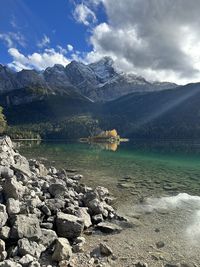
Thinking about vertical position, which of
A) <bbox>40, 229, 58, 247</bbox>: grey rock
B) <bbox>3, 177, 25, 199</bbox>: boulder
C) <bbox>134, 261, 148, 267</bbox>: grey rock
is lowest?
<bbox>134, 261, 148, 267</bbox>: grey rock

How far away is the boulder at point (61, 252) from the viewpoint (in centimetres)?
2037

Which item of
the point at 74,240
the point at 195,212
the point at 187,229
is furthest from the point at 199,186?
the point at 74,240

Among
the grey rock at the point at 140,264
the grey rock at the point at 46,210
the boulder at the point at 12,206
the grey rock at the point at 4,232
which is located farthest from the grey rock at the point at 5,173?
the grey rock at the point at 140,264

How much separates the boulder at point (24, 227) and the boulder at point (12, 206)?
3.03 feet

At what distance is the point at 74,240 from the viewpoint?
962 inches

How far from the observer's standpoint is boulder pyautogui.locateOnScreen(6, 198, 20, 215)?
79.8ft

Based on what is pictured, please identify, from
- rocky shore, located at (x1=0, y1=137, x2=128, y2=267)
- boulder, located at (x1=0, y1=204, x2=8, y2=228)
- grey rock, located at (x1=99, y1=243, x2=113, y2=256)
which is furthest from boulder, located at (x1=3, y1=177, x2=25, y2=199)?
grey rock, located at (x1=99, y1=243, x2=113, y2=256)

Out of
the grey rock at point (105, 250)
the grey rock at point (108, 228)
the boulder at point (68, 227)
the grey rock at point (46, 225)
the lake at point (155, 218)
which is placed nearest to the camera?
the grey rock at point (105, 250)

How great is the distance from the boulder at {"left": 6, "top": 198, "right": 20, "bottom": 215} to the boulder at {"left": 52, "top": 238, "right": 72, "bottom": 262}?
17.3ft

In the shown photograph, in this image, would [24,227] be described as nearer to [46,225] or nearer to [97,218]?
[46,225]

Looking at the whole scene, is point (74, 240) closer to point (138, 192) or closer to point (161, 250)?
point (161, 250)

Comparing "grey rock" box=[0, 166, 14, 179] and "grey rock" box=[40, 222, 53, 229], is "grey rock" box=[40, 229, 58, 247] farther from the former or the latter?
"grey rock" box=[0, 166, 14, 179]

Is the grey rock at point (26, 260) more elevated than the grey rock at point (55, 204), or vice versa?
the grey rock at point (55, 204)

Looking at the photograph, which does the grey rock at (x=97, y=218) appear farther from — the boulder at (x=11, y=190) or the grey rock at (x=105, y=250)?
the boulder at (x=11, y=190)
